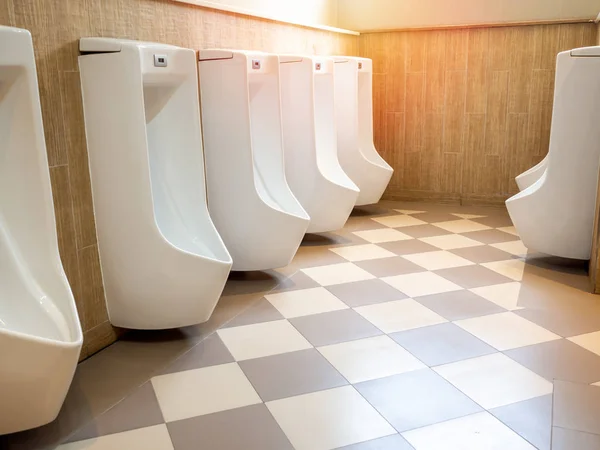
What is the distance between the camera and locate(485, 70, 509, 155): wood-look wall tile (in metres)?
4.16

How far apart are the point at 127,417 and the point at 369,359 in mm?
774

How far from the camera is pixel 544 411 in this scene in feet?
5.47

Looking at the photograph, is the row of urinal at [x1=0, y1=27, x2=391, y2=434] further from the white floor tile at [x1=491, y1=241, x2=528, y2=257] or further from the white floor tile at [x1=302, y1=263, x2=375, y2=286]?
the white floor tile at [x1=491, y1=241, x2=528, y2=257]

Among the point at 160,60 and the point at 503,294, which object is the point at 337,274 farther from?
the point at 160,60

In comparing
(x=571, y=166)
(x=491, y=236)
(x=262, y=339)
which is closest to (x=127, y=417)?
(x=262, y=339)

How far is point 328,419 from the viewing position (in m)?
1.64

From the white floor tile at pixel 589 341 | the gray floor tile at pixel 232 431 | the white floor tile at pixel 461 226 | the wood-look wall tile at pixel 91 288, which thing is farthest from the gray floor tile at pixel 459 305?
the wood-look wall tile at pixel 91 288

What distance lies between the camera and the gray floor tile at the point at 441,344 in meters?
2.00

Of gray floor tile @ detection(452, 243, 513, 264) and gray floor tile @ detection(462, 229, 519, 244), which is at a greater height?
gray floor tile @ detection(452, 243, 513, 264)

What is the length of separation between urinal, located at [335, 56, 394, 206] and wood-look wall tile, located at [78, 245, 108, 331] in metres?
2.06

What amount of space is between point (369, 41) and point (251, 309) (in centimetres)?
275

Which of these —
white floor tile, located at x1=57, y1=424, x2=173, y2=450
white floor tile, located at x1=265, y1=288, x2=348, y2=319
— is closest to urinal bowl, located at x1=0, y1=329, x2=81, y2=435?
white floor tile, located at x1=57, y1=424, x2=173, y2=450

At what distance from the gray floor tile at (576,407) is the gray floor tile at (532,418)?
0.08 ft

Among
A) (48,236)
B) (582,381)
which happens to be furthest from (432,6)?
(48,236)
